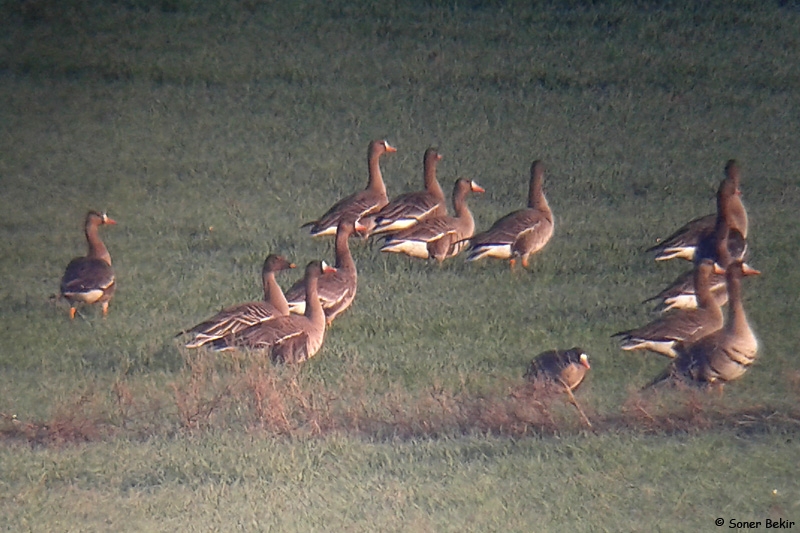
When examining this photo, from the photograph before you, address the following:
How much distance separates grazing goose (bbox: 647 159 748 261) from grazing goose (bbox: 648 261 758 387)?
26.6 inches

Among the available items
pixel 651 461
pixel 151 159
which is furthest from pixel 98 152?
pixel 651 461

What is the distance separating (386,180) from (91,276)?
2200 millimetres

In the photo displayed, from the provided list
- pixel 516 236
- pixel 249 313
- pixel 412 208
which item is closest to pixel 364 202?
pixel 412 208

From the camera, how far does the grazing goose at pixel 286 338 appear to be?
6.13 meters

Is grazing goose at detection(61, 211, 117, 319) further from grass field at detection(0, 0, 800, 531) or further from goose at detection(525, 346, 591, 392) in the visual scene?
goose at detection(525, 346, 591, 392)

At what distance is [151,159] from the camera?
Answer: 283 inches

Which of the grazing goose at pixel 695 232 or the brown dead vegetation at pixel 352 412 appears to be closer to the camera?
the brown dead vegetation at pixel 352 412

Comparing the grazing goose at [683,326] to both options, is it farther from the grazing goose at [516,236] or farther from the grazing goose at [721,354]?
the grazing goose at [516,236]

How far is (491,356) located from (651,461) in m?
1.31

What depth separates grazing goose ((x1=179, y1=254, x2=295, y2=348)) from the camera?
245 inches

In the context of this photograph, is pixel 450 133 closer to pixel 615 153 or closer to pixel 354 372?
pixel 615 153

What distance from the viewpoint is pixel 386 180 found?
7262mm

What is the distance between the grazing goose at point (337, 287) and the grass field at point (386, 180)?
0.15 metres

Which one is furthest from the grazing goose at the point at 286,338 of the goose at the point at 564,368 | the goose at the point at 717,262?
the goose at the point at 717,262
